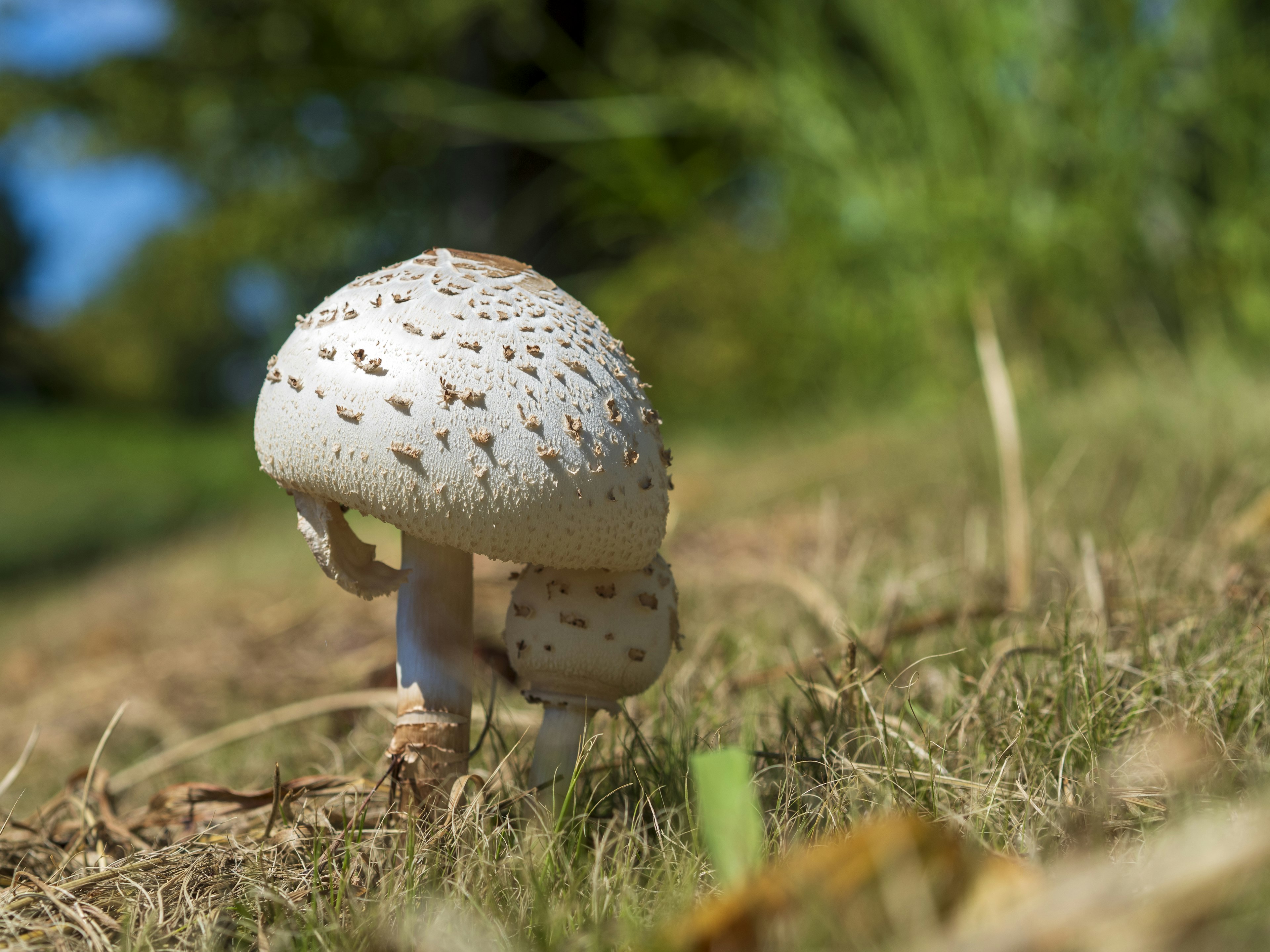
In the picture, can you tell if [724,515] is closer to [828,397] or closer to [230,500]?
[828,397]

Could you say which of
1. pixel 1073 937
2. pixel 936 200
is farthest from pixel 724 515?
pixel 1073 937

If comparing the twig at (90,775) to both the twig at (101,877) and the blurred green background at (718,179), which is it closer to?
the twig at (101,877)

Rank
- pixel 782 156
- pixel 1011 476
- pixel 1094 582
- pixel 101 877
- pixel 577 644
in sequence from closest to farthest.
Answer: pixel 101 877, pixel 577 644, pixel 1094 582, pixel 1011 476, pixel 782 156

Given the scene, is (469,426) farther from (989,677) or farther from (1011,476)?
(1011,476)

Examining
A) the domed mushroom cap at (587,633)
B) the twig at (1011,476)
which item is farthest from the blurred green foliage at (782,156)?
the domed mushroom cap at (587,633)

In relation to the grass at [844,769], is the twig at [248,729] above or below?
below

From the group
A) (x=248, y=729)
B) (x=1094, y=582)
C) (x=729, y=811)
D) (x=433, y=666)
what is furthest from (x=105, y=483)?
(x=729, y=811)

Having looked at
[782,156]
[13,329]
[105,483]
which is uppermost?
[782,156]
